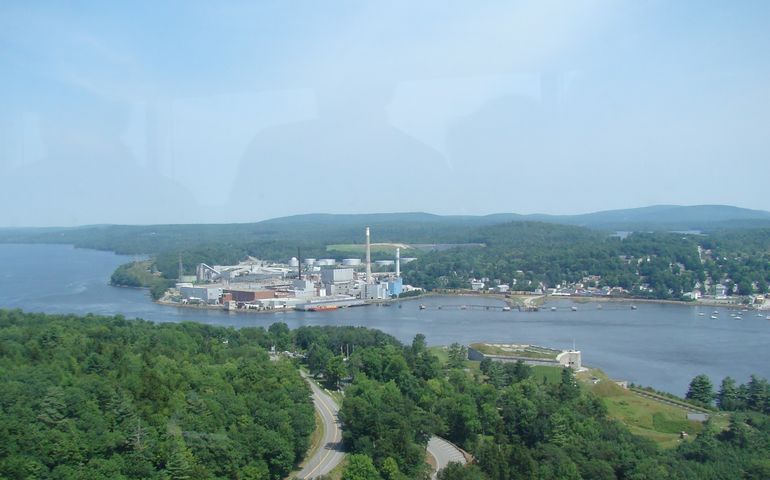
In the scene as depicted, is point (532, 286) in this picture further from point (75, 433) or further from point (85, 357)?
point (75, 433)

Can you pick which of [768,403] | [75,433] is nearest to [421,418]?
[75,433]

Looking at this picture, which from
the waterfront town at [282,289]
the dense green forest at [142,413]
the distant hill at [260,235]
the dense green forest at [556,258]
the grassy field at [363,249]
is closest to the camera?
the dense green forest at [142,413]

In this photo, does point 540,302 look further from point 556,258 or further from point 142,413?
point 142,413

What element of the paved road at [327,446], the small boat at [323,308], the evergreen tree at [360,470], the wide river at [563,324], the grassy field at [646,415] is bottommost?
the small boat at [323,308]

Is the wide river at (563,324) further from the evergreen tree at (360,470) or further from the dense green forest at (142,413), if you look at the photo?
the evergreen tree at (360,470)

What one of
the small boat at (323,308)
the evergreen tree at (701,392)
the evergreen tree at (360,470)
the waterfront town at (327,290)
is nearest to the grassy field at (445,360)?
the evergreen tree at (701,392)

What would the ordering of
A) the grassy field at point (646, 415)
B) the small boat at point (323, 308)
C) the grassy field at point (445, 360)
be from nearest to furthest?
1. the grassy field at point (646, 415)
2. the grassy field at point (445, 360)
3. the small boat at point (323, 308)

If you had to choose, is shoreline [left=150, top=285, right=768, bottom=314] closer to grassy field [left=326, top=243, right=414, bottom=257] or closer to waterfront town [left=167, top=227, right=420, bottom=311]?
waterfront town [left=167, top=227, right=420, bottom=311]

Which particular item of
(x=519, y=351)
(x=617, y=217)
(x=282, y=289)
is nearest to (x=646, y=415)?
(x=519, y=351)
